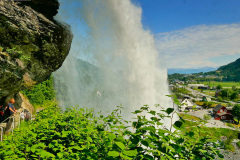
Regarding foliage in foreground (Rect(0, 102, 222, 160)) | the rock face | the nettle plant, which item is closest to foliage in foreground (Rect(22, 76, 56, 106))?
the rock face

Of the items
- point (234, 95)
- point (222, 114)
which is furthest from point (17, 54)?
point (234, 95)

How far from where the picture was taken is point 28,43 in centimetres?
699

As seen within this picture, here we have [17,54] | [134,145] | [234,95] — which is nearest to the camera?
[134,145]

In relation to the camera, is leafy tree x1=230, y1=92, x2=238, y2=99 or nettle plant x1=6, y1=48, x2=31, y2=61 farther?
leafy tree x1=230, y1=92, x2=238, y2=99

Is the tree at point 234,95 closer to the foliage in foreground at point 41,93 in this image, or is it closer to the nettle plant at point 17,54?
the foliage in foreground at point 41,93

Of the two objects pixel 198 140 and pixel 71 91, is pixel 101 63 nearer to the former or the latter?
pixel 71 91

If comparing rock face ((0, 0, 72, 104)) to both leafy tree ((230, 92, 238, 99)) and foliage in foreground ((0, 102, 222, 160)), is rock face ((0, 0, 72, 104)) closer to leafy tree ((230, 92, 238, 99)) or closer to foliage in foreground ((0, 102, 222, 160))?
foliage in foreground ((0, 102, 222, 160))

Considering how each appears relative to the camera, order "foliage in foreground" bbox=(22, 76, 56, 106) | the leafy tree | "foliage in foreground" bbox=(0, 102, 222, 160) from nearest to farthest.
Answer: "foliage in foreground" bbox=(0, 102, 222, 160), "foliage in foreground" bbox=(22, 76, 56, 106), the leafy tree

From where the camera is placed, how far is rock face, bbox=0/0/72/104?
6.22m

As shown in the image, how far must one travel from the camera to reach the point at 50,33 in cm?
769

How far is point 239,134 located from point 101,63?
167 ft

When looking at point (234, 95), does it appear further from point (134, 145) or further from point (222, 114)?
point (134, 145)

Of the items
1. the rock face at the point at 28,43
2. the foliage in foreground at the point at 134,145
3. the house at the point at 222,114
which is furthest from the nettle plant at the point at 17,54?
the house at the point at 222,114

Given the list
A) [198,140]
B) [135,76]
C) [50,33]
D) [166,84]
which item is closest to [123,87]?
[135,76]
